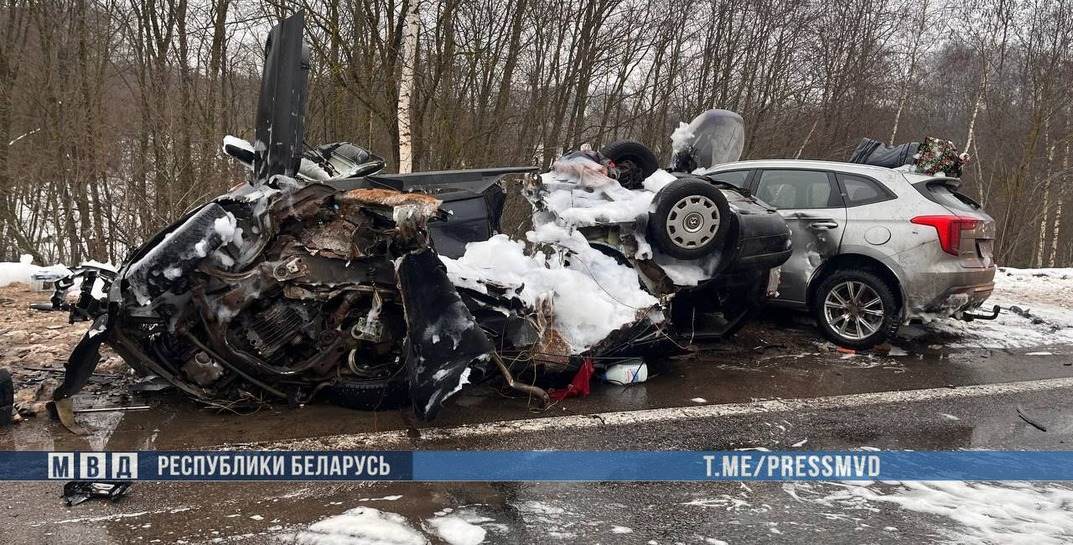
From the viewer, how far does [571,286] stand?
422 cm

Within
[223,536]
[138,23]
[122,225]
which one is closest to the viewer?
[223,536]

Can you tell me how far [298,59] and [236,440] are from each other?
2.30 m

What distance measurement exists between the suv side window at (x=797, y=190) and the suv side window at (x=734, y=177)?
18 cm

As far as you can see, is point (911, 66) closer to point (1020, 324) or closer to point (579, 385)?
point (1020, 324)

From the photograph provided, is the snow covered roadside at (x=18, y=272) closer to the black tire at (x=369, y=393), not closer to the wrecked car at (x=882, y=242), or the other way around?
the black tire at (x=369, y=393)

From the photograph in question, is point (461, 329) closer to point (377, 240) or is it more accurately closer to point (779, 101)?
point (377, 240)

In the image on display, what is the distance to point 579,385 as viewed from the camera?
4.22 m

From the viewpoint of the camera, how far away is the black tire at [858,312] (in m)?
5.50

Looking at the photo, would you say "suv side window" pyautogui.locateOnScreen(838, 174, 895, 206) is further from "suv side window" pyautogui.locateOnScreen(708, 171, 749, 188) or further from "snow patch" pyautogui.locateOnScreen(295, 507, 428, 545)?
"snow patch" pyautogui.locateOnScreen(295, 507, 428, 545)

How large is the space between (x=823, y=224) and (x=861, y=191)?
17.3 inches

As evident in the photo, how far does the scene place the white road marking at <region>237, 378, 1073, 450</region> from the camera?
332 cm

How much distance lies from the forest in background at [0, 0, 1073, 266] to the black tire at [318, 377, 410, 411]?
569 cm

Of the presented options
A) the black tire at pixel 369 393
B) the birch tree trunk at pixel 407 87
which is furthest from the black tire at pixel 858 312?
the birch tree trunk at pixel 407 87

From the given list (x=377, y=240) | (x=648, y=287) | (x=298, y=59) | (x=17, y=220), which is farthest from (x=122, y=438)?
(x=17, y=220)
